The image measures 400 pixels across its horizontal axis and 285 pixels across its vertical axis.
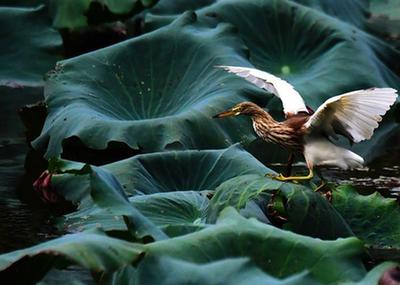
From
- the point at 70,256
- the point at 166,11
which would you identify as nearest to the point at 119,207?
the point at 70,256

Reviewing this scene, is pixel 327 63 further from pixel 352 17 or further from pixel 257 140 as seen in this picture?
pixel 352 17

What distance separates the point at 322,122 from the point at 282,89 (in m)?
0.44

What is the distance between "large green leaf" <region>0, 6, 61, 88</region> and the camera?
6.40m

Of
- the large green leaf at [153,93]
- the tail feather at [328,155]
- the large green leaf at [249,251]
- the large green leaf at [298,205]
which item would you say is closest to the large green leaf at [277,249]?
the large green leaf at [249,251]

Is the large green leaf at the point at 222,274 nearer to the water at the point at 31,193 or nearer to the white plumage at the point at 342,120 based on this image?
the water at the point at 31,193

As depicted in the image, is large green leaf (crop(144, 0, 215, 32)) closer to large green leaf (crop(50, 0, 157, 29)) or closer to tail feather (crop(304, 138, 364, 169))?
large green leaf (crop(50, 0, 157, 29))

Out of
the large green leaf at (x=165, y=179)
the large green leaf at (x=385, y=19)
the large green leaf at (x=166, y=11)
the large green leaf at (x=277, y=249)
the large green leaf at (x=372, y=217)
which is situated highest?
the large green leaf at (x=277, y=249)

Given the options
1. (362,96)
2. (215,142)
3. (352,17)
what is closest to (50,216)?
(215,142)

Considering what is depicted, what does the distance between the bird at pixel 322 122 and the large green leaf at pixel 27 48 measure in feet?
6.21

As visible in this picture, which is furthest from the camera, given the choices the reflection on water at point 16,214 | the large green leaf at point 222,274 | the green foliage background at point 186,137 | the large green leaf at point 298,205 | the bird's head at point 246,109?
the bird's head at point 246,109

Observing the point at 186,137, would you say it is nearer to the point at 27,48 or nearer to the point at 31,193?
the point at 31,193

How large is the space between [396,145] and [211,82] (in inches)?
43.2

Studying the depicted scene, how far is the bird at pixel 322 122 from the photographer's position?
4.01 metres

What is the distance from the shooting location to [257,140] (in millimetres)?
5859
